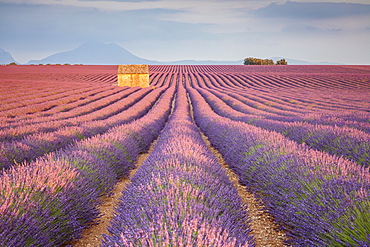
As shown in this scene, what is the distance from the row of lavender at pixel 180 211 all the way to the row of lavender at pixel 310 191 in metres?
0.47

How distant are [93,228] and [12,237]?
117cm

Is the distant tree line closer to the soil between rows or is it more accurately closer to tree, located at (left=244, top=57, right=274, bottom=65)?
tree, located at (left=244, top=57, right=274, bottom=65)

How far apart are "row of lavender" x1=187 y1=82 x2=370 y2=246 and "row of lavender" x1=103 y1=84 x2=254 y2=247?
0.47m

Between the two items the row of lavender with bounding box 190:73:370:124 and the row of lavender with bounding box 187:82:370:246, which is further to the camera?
the row of lavender with bounding box 190:73:370:124

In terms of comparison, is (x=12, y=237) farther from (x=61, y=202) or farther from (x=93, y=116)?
(x=93, y=116)

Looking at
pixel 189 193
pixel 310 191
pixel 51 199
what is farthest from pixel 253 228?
pixel 51 199

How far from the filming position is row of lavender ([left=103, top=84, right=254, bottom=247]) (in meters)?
1.51

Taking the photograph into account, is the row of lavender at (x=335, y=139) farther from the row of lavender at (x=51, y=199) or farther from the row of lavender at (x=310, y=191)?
the row of lavender at (x=51, y=199)

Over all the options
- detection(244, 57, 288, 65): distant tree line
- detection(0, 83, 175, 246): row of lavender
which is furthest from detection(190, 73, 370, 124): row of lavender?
detection(244, 57, 288, 65): distant tree line

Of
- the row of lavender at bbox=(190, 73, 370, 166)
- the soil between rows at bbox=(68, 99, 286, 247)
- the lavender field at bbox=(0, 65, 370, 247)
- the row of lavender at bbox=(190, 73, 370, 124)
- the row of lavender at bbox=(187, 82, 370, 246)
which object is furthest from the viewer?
the row of lavender at bbox=(190, 73, 370, 124)

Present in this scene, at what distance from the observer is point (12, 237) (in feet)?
6.56

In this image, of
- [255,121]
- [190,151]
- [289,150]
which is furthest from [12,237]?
[255,121]

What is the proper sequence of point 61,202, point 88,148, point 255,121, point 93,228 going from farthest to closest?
1. point 255,121
2. point 88,148
3. point 93,228
4. point 61,202

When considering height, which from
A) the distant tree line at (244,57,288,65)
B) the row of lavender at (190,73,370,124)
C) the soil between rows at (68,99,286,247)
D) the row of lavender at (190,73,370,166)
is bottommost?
the soil between rows at (68,99,286,247)
